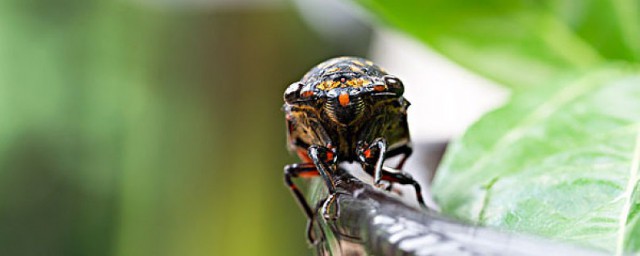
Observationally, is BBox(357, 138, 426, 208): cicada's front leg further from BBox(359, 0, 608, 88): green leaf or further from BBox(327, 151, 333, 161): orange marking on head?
BBox(359, 0, 608, 88): green leaf

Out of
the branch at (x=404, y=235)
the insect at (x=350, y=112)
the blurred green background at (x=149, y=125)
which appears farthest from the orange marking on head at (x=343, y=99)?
the blurred green background at (x=149, y=125)

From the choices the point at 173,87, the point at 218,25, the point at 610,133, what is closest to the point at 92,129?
the point at 173,87

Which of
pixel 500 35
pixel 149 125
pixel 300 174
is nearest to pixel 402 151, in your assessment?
pixel 300 174

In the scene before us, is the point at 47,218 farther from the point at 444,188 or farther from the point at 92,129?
the point at 444,188

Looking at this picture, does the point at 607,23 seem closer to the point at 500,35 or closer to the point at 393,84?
the point at 500,35

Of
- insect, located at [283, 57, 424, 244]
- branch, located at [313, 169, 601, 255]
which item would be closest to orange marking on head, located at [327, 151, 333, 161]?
insect, located at [283, 57, 424, 244]
